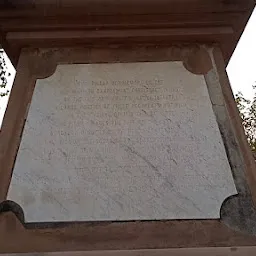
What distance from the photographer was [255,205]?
2.74 meters

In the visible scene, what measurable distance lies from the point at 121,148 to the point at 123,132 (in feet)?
0.38

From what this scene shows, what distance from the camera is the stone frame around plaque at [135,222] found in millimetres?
2604

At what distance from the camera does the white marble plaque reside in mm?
2740

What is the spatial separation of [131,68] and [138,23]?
329 mm

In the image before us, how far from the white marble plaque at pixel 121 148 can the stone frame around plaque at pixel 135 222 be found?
5cm

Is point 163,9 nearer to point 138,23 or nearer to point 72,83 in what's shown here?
point 138,23

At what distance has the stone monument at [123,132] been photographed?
266 centimetres

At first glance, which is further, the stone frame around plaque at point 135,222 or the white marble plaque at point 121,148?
the white marble plaque at point 121,148

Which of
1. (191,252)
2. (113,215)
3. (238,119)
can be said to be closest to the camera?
(191,252)

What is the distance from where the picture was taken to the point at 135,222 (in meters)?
2.67

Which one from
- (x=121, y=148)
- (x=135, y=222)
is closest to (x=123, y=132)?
(x=121, y=148)

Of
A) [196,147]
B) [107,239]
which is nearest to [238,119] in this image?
[196,147]

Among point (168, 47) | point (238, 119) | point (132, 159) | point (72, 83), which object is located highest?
point (168, 47)

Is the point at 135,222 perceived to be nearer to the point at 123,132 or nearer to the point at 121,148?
the point at 121,148
